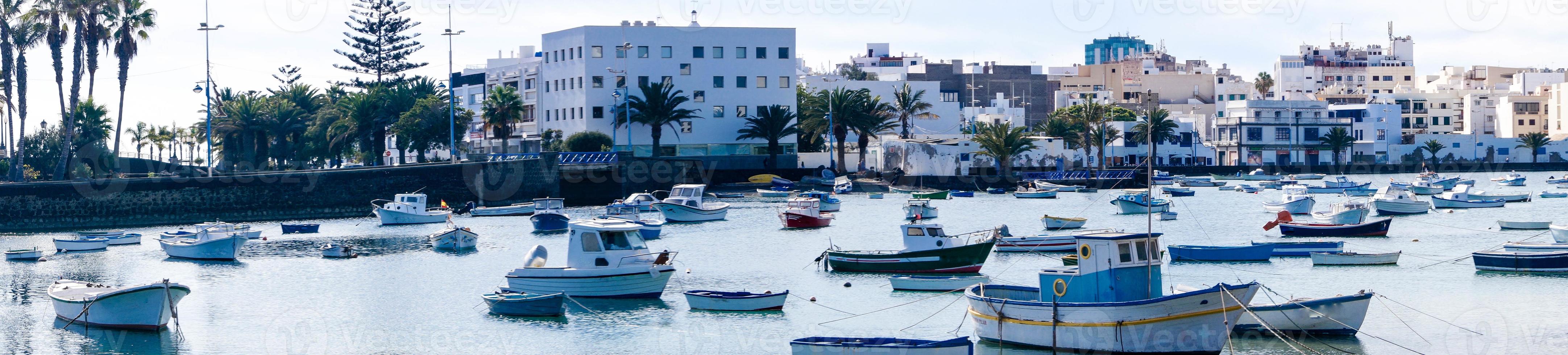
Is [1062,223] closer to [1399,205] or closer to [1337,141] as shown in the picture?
[1399,205]

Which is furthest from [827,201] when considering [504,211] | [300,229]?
[300,229]

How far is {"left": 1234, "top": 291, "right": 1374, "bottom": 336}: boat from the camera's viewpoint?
25891mm

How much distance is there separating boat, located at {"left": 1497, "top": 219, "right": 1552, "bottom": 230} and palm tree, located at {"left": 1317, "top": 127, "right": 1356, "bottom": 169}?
3058 inches

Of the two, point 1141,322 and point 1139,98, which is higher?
point 1139,98

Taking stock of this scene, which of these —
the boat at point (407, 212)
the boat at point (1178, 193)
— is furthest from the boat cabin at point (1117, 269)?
the boat at point (1178, 193)

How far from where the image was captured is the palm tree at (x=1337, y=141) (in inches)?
5182

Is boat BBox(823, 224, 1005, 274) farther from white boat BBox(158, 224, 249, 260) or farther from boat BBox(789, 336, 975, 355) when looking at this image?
white boat BBox(158, 224, 249, 260)

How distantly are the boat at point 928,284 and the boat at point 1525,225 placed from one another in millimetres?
30927

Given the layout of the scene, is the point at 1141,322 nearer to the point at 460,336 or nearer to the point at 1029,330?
the point at 1029,330

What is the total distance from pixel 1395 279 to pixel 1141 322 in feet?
57.5

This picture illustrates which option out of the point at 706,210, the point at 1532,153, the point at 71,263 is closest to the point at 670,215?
the point at 706,210

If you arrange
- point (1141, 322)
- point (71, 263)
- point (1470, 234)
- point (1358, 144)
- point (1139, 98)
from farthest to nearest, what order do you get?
point (1139, 98)
point (1358, 144)
point (1470, 234)
point (71, 263)
point (1141, 322)

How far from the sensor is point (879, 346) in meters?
22.4

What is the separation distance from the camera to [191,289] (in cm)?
3916
